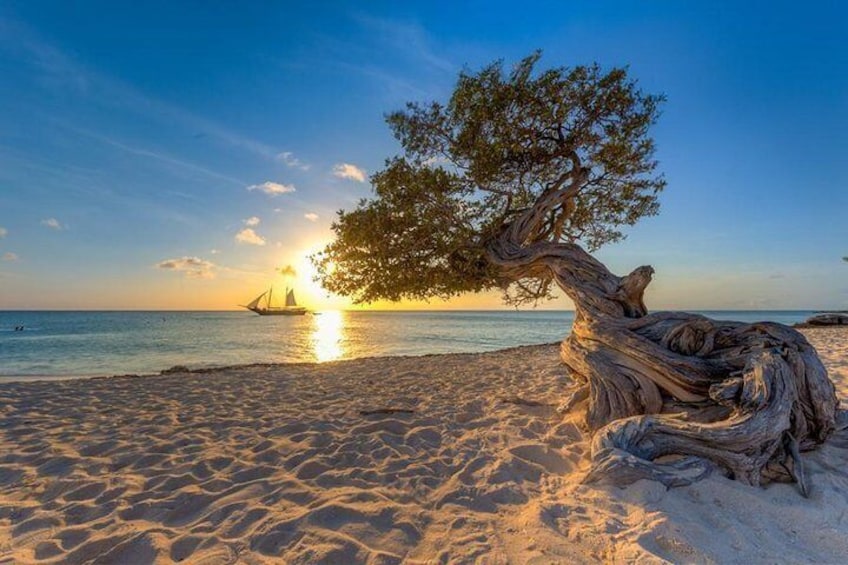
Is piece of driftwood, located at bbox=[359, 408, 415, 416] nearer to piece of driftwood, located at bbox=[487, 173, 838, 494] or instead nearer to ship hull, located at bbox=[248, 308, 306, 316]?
piece of driftwood, located at bbox=[487, 173, 838, 494]

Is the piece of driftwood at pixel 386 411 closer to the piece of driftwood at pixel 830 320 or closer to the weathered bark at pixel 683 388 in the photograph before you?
the weathered bark at pixel 683 388

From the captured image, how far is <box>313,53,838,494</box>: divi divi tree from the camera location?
4234 mm

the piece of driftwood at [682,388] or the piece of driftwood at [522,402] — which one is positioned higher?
the piece of driftwood at [682,388]

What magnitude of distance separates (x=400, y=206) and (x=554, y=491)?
216 inches

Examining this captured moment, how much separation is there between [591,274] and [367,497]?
4945mm

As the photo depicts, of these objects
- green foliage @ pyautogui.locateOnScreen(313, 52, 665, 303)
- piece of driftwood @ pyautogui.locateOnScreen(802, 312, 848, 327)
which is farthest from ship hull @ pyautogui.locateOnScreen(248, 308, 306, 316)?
green foliage @ pyautogui.locateOnScreen(313, 52, 665, 303)

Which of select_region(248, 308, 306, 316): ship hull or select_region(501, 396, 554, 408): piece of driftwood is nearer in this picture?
select_region(501, 396, 554, 408): piece of driftwood

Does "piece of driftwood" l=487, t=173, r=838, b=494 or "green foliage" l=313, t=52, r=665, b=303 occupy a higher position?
"green foliage" l=313, t=52, r=665, b=303

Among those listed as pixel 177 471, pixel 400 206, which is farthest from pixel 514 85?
pixel 177 471

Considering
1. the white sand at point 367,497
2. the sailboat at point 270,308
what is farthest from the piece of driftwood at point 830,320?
the sailboat at point 270,308

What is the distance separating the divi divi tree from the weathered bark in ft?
0.05

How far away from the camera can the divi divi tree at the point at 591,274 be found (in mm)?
4234

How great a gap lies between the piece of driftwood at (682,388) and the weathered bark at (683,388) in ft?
0.04

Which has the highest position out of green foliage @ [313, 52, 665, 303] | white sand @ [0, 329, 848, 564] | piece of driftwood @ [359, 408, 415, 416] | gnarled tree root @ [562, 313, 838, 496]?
green foliage @ [313, 52, 665, 303]
